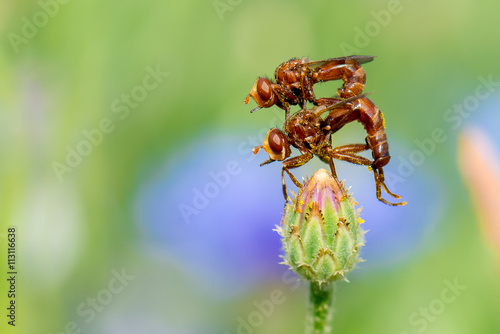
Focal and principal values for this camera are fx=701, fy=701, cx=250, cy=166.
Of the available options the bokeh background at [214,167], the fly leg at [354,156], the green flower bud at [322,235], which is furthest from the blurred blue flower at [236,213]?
the green flower bud at [322,235]

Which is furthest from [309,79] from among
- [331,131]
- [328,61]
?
[331,131]

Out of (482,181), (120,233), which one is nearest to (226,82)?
(120,233)

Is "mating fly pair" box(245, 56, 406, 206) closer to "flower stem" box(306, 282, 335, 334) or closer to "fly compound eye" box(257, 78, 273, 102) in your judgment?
"fly compound eye" box(257, 78, 273, 102)

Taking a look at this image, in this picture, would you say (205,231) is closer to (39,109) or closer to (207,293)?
(207,293)

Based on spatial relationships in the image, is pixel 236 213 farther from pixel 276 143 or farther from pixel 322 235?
pixel 322 235

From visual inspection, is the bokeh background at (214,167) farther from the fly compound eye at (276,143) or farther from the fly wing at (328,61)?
the fly compound eye at (276,143)

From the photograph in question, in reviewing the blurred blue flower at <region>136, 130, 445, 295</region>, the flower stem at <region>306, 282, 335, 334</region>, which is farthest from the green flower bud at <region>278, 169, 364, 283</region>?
the blurred blue flower at <region>136, 130, 445, 295</region>
